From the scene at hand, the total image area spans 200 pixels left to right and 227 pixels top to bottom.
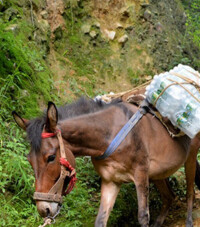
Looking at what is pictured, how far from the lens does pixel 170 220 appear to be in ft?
17.5

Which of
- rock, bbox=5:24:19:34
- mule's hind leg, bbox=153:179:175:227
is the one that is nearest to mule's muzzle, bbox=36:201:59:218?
mule's hind leg, bbox=153:179:175:227

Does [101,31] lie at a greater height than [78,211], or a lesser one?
greater

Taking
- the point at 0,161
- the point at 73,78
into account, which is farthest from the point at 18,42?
the point at 0,161

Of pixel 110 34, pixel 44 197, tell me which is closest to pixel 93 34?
pixel 110 34

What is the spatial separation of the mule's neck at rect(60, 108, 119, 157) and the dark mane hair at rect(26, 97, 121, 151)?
9 centimetres

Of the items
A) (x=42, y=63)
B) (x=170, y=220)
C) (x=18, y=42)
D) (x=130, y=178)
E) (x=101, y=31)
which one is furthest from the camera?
(x=101, y=31)

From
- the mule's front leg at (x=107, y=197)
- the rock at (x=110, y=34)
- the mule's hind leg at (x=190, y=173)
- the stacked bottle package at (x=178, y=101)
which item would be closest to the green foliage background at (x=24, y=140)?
the mule's front leg at (x=107, y=197)

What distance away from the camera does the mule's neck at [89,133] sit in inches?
139

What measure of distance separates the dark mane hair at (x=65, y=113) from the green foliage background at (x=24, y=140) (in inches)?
40.6

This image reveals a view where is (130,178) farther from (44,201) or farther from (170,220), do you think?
(170,220)

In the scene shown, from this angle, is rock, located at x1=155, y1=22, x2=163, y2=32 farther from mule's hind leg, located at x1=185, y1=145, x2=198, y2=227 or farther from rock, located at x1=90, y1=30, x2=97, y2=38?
mule's hind leg, located at x1=185, y1=145, x2=198, y2=227

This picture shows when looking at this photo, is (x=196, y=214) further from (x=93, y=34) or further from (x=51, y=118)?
(x=93, y=34)

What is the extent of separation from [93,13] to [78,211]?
229 inches

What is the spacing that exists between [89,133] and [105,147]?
9.9 inches
